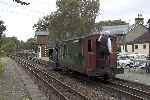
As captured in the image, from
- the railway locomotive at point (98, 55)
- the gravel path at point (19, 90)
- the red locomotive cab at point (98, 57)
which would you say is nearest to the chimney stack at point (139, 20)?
the railway locomotive at point (98, 55)

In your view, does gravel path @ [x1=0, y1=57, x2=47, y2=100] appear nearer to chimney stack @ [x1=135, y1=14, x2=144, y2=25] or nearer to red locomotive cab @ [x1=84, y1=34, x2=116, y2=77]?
red locomotive cab @ [x1=84, y1=34, x2=116, y2=77]

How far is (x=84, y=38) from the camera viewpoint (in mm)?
25750

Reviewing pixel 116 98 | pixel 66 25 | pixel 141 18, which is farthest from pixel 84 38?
pixel 141 18

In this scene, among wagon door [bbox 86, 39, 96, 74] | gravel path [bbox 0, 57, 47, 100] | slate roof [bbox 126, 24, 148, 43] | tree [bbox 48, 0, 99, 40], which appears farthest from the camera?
slate roof [bbox 126, 24, 148, 43]

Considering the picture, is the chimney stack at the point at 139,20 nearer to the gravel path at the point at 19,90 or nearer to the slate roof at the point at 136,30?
the slate roof at the point at 136,30

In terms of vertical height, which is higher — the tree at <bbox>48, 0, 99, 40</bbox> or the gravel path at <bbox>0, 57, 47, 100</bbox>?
the tree at <bbox>48, 0, 99, 40</bbox>

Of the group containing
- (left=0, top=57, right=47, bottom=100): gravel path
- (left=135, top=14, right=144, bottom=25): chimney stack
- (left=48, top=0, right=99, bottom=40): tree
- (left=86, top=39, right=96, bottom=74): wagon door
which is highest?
(left=135, top=14, right=144, bottom=25): chimney stack

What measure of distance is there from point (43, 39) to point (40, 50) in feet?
22.5

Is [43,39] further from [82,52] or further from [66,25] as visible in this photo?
[82,52]

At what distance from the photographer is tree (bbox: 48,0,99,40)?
57344 mm

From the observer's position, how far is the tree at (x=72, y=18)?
5734 centimetres

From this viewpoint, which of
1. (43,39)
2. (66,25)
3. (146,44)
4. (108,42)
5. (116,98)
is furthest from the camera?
(43,39)

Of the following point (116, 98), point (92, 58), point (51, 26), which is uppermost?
point (51, 26)

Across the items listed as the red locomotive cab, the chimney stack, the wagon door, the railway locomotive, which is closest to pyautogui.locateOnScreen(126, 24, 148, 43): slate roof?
the chimney stack
